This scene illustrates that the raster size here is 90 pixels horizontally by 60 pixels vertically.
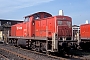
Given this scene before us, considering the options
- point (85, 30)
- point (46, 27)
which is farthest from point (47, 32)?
point (85, 30)

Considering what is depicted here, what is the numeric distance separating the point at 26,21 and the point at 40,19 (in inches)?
→ 105

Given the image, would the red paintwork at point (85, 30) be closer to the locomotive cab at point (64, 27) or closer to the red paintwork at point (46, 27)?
the locomotive cab at point (64, 27)

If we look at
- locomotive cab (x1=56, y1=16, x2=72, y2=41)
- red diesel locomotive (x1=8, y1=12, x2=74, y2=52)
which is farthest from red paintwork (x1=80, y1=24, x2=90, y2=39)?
red diesel locomotive (x1=8, y1=12, x2=74, y2=52)

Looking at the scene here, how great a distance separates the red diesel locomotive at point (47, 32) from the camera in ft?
39.1

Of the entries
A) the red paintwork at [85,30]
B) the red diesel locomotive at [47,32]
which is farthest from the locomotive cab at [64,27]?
the red paintwork at [85,30]

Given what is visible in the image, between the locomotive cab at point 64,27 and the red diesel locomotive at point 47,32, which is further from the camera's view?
the locomotive cab at point 64,27

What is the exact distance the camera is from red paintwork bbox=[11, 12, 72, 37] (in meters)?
12.7

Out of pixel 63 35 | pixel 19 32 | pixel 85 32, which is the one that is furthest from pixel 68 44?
pixel 19 32

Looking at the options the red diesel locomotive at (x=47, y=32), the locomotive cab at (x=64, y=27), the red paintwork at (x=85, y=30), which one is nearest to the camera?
the red diesel locomotive at (x=47, y=32)

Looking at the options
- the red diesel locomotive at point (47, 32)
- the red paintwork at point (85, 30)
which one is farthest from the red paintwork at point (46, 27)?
the red paintwork at point (85, 30)

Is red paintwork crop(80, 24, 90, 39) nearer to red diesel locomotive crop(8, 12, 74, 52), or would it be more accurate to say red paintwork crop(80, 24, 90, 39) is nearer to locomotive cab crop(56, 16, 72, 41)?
locomotive cab crop(56, 16, 72, 41)

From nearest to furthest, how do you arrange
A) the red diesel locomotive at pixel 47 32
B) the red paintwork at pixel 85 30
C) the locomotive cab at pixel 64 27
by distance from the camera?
1. the red diesel locomotive at pixel 47 32
2. the locomotive cab at pixel 64 27
3. the red paintwork at pixel 85 30

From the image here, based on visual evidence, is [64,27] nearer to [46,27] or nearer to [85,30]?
[46,27]

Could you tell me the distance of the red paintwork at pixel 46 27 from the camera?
500 inches
